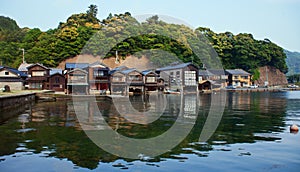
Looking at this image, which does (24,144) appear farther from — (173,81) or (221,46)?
(221,46)

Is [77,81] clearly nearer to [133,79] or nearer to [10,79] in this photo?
[10,79]

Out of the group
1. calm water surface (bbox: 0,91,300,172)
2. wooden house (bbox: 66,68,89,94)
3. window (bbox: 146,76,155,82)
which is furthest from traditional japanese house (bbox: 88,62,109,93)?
calm water surface (bbox: 0,91,300,172)

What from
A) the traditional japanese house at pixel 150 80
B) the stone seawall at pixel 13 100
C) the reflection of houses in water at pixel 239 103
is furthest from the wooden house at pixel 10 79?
the reflection of houses in water at pixel 239 103

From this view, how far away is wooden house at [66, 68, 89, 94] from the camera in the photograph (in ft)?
150

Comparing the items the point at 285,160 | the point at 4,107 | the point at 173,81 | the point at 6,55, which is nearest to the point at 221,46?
the point at 173,81

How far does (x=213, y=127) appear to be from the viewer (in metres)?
15.8

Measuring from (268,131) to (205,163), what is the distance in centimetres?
695

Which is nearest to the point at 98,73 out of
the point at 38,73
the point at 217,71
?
the point at 38,73

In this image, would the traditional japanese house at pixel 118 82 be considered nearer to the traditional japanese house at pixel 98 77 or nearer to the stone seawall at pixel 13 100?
the traditional japanese house at pixel 98 77

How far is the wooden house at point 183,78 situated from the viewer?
57.7 meters

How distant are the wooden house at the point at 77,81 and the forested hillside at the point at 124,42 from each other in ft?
53.3

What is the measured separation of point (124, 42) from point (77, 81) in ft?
72.5

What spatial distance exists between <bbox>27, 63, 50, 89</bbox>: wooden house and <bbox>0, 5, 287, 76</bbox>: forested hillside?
1349cm

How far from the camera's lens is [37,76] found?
4619cm
